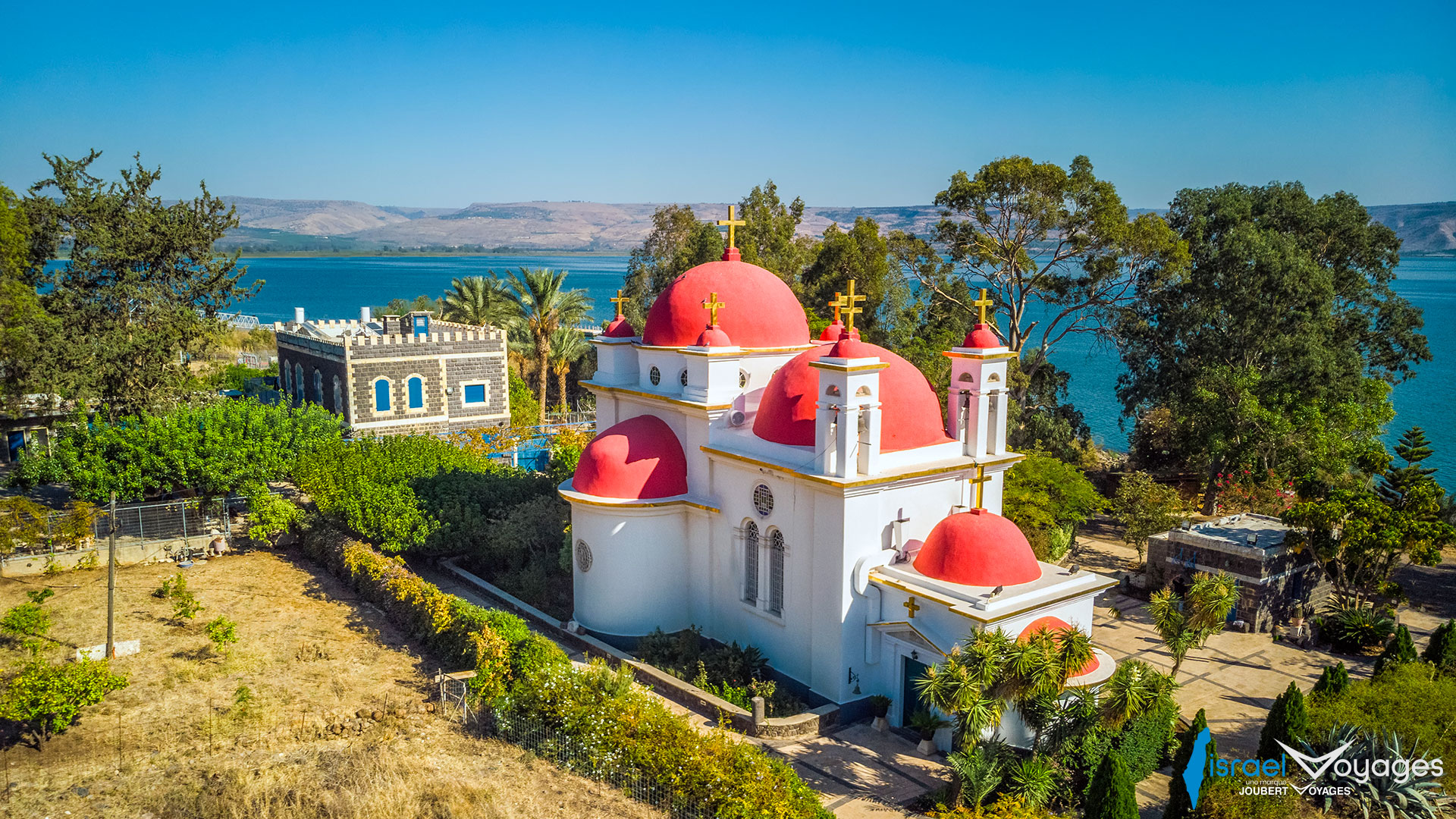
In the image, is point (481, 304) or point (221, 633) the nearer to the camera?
point (221, 633)

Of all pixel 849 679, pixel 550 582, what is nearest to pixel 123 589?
pixel 550 582

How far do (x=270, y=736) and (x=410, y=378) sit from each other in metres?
20.6

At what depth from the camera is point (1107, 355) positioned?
12662 centimetres

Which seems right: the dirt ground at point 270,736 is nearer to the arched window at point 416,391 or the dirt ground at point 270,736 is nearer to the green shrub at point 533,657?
the green shrub at point 533,657

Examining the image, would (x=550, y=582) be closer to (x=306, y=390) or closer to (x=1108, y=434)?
(x=306, y=390)

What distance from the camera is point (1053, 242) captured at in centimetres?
3328

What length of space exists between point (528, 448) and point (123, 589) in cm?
1415

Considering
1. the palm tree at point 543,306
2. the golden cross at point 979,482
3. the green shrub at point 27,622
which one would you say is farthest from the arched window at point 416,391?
the golden cross at point 979,482

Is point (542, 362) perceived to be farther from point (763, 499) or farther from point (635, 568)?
point (763, 499)

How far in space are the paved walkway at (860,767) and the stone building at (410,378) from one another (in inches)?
851

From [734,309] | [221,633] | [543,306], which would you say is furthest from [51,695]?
[543,306]

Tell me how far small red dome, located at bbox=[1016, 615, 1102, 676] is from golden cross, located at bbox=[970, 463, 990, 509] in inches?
90.6

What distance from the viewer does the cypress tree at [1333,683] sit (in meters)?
15.0

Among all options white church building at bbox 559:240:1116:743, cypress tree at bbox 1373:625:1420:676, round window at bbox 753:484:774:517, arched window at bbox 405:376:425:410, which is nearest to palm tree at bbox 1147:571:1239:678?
white church building at bbox 559:240:1116:743
